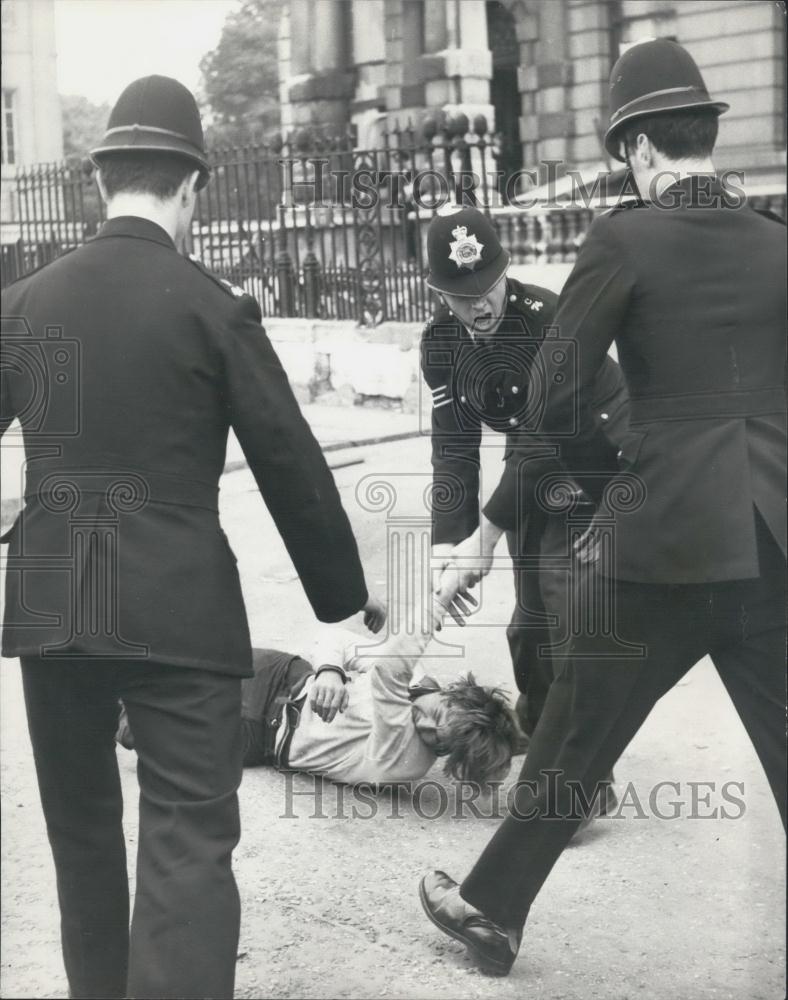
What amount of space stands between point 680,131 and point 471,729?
1.89 meters

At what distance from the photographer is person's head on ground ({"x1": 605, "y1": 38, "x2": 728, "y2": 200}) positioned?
3170 mm

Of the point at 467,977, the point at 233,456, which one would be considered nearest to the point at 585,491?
the point at 467,977

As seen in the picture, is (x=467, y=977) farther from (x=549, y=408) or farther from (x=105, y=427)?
(x=105, y=427)

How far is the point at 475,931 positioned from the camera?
11.5ft

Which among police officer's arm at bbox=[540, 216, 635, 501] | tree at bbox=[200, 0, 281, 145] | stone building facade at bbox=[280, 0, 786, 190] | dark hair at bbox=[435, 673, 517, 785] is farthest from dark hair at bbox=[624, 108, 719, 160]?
stone building facade at bbox=[280, 0, 786, 190]

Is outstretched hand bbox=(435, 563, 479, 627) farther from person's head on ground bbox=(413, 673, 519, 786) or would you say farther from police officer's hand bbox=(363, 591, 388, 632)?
police officer's hand bbox=(363, 591, 388, 632)

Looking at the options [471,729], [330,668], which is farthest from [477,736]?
[330,668]

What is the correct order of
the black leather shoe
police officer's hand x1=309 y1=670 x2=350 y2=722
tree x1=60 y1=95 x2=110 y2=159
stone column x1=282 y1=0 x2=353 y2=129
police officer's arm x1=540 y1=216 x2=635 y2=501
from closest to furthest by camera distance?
police officer's arm x1=540 y1=216 x2=635 y2=501, the black leather shoe, police officer's hand x1=309 y1=670 x2=350 y2=722, tree x1=60 y1=95 x2=110 y2=159, stone column x1=282 y1=0 x2=353 y2=129

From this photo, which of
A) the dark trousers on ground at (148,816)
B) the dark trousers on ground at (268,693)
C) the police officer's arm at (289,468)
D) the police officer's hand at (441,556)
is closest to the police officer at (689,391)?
the police officer's arm at (289,468)

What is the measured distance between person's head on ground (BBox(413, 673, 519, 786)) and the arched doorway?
18683 millimetres

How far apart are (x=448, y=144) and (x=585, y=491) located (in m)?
10.0

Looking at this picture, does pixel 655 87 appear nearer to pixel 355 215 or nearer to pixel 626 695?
pixel 626 695

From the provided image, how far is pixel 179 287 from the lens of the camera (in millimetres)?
2863

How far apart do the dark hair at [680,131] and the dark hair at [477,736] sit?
5.90 ft
